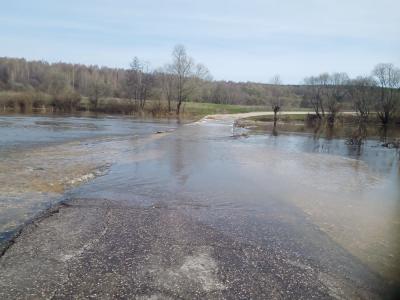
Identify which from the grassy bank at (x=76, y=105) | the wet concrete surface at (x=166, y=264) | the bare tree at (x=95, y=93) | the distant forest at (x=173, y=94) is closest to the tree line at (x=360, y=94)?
the distant forest at (x=173, y=94)

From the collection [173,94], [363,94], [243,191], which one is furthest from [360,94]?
[243,191]

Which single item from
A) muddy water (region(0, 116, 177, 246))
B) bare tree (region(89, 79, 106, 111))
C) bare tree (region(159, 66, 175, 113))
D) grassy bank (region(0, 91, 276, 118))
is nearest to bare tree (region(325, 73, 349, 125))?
grassy bank (region(0, 91, 276, 118))

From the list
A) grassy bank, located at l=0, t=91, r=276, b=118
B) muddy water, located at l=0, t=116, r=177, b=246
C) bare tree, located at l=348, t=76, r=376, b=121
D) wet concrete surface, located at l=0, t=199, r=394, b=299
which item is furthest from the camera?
bare tree, located at l=348, t=76, r=376, b=121

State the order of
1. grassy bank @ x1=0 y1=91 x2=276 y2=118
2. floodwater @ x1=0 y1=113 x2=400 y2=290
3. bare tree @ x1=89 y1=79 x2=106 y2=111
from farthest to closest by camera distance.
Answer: bare tree @ x1=89 y1=79 x2=106 y2=111 → grassy bank @ x1=0 y1=91 x2=276 y2=118 → floodwater @ x1=0 y1=113 x2=400 y2=290

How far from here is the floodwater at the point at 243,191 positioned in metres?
7.92

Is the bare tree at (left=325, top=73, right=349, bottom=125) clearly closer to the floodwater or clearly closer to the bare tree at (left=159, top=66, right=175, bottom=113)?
the bare tree at (left=159, top=66, right=175, bottom=113)

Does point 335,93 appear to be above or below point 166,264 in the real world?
above

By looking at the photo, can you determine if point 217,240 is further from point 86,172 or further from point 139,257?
point 86,172

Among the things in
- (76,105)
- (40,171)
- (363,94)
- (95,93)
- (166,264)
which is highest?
(363,94)

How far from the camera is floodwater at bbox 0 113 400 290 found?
7.92 meters

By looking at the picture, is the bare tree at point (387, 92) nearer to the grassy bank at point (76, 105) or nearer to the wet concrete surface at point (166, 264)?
the grassy bank at point (76, 105)

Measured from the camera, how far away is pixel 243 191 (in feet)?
39.0

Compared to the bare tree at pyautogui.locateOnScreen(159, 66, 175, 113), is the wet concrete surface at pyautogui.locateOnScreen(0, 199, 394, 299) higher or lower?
lower

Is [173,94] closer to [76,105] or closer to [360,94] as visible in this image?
[76,105]
